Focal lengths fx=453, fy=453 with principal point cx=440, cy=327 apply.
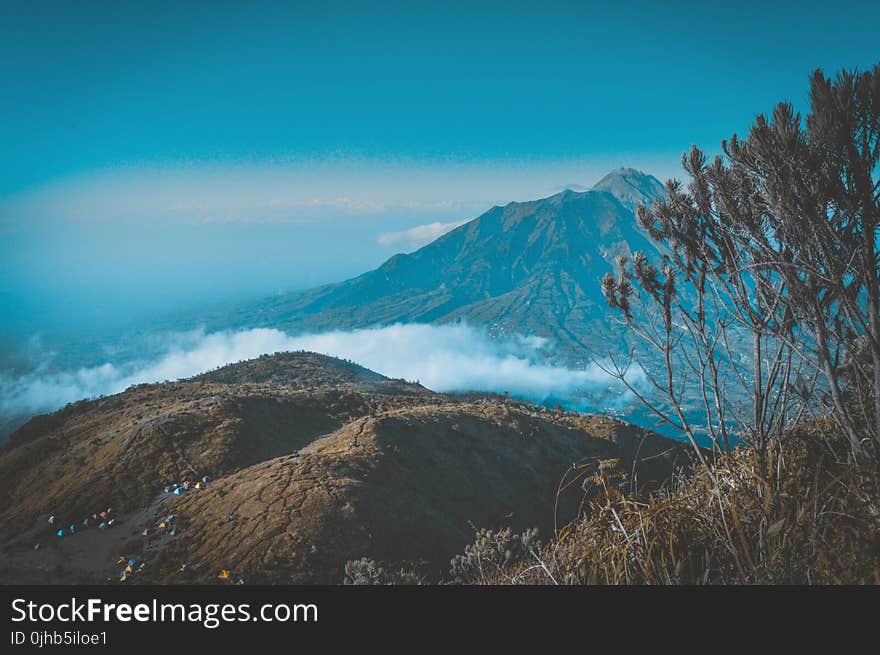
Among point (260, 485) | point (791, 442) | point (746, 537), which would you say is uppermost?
point (791, 442)

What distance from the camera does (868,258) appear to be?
3.74 metres

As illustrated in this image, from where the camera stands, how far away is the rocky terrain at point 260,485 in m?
Result: 13.0

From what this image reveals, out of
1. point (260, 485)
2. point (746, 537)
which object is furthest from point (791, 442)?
point (260, 485)

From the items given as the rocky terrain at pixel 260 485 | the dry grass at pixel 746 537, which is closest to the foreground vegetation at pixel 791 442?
the dry grass at pixel 746 537

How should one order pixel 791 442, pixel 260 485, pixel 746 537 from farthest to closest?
pixel 260 485, pixel 791 442, pixel 746 537

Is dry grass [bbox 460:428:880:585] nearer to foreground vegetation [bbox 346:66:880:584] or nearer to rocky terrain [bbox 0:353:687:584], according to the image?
foreground vegetation [bbox 346:66:880:584]

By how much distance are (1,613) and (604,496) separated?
4404 millimetres

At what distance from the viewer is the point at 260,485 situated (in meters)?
16.2

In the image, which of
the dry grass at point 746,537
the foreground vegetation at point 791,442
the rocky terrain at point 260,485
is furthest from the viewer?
the rocky terrain at point 260,485

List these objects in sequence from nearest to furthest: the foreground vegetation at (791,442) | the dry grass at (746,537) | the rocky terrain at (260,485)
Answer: the dry grass at (746,537), the foreground vegetation at (791,442), the rocky terrain at (260,485)

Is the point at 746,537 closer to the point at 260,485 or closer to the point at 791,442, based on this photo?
the point at 791,442

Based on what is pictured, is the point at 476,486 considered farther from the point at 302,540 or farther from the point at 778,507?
the point at 778,507

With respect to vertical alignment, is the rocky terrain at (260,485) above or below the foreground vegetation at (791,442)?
below

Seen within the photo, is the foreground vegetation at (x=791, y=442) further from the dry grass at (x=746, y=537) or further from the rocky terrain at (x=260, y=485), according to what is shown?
A: the rocky terrain at (x=260, y=485)
